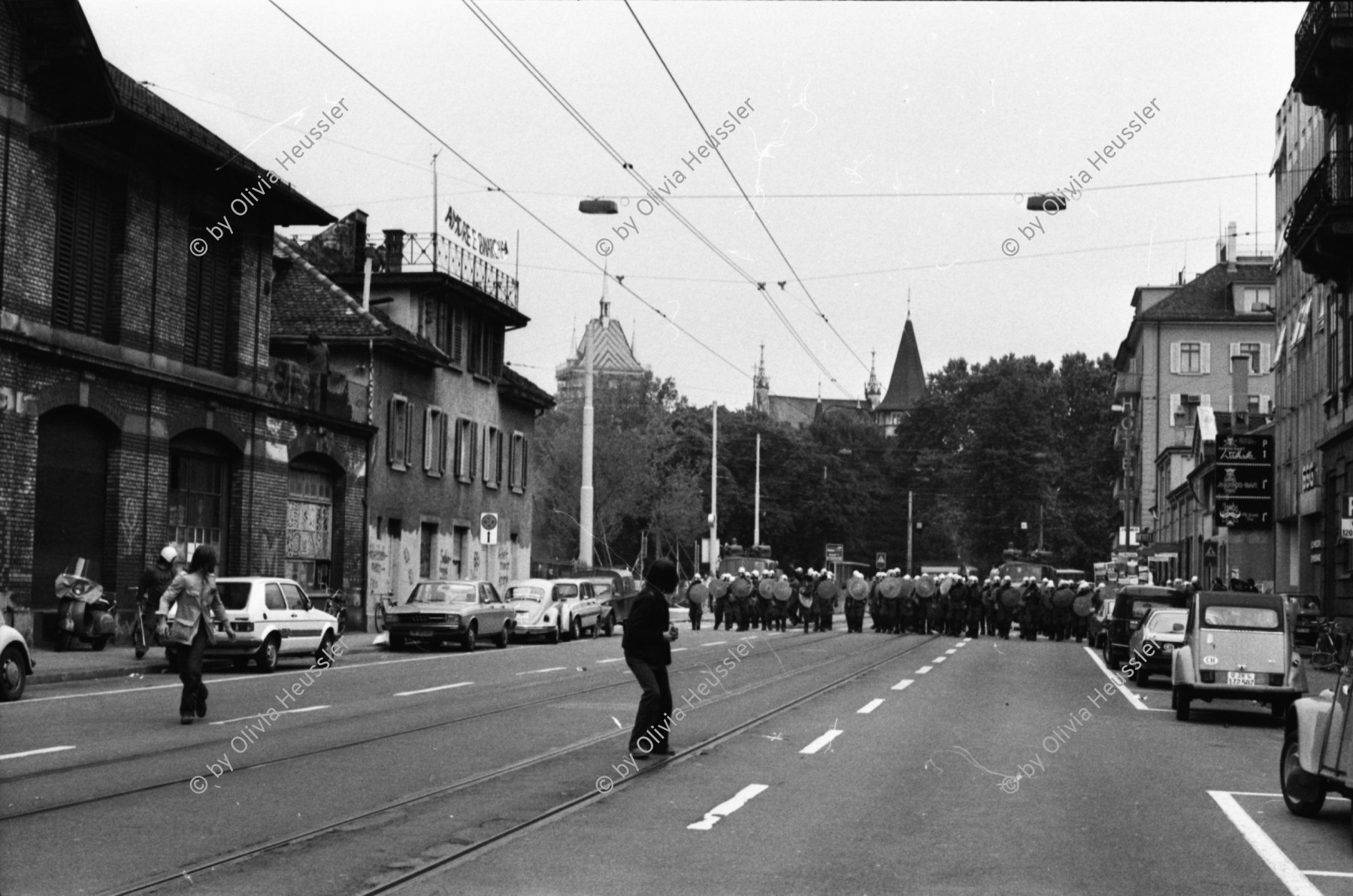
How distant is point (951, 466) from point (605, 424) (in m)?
24.2

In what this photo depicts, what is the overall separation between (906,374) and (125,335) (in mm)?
137978

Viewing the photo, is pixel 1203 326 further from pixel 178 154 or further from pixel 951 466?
pixel 178 154

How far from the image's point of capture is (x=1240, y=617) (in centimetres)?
1927

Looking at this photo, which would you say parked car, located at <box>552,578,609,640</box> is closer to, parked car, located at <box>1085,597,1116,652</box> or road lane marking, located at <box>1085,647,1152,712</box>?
road lane marking, located at <box>1085,647,1152,712</box>

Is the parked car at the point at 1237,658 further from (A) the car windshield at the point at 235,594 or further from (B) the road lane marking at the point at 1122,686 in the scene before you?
(A) the car windshield at the point at 235,594

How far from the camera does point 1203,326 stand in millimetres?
85062

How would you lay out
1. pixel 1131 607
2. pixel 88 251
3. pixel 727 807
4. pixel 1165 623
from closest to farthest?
pixel 727 807
pixel 1165 623
pixel 88 251
pixel 1131 607

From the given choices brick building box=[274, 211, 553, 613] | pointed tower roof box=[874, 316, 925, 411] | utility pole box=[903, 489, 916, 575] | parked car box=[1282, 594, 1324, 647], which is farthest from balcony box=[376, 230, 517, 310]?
pointed tower roof box=[874, 316, 925, 411]

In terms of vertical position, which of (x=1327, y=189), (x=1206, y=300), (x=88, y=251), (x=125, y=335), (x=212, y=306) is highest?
(x=1206, y=300)

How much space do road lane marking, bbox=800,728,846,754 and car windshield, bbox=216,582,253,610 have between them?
11703 millimetres

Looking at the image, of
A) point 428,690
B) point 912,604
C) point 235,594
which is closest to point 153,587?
point 235,594

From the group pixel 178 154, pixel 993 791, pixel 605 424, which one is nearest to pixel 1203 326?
pixel 605 424

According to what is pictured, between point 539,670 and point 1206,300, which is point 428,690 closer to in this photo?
point 539,670

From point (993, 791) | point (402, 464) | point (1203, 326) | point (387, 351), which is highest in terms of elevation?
point (1203, 326)
